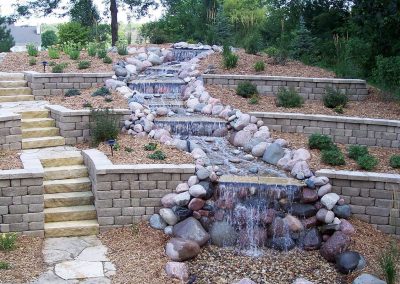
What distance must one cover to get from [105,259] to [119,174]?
4.07 feet

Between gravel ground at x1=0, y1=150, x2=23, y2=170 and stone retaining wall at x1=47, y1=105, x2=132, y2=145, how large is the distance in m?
0.97

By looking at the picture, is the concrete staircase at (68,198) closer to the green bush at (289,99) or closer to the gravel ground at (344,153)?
the gravel ground at (344,153)

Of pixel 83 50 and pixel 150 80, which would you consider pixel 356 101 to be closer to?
pixel 150 80

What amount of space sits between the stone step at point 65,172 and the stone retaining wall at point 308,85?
4367 mm

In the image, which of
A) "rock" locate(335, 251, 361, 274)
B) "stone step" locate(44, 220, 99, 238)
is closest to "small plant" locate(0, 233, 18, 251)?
"stone step" locate(44, 220, 99, 238)

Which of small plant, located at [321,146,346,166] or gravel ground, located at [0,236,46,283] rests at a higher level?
small plant, located at [321,146,346,166]

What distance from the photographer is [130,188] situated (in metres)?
6.96

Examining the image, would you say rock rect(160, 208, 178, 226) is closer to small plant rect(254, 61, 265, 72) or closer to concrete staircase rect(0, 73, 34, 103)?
concrete staircase rect(0, 73, 34, 103)

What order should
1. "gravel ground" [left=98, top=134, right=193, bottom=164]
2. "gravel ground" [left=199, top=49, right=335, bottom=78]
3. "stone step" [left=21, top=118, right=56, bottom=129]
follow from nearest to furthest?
"gravel ground" [left=98, top=134, right=193, bottom=164] < "stone step" [left=21, top=118, right=56, bottom=129] < "gravel ground" [left=199, top=49, right=335, bottom=78]

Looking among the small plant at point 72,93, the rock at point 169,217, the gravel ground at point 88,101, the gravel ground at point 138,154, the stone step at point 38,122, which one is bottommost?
the rock at point 169,217

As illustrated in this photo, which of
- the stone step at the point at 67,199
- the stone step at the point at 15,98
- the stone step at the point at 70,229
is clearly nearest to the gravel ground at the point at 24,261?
the stone step at the point at 70,229

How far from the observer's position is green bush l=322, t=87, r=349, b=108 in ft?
32.5

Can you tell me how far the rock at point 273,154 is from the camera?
26.7 ft

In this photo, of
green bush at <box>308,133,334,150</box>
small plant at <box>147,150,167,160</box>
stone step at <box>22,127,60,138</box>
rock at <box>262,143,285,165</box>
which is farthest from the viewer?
stone step at <box>22,127,60,138</box>
